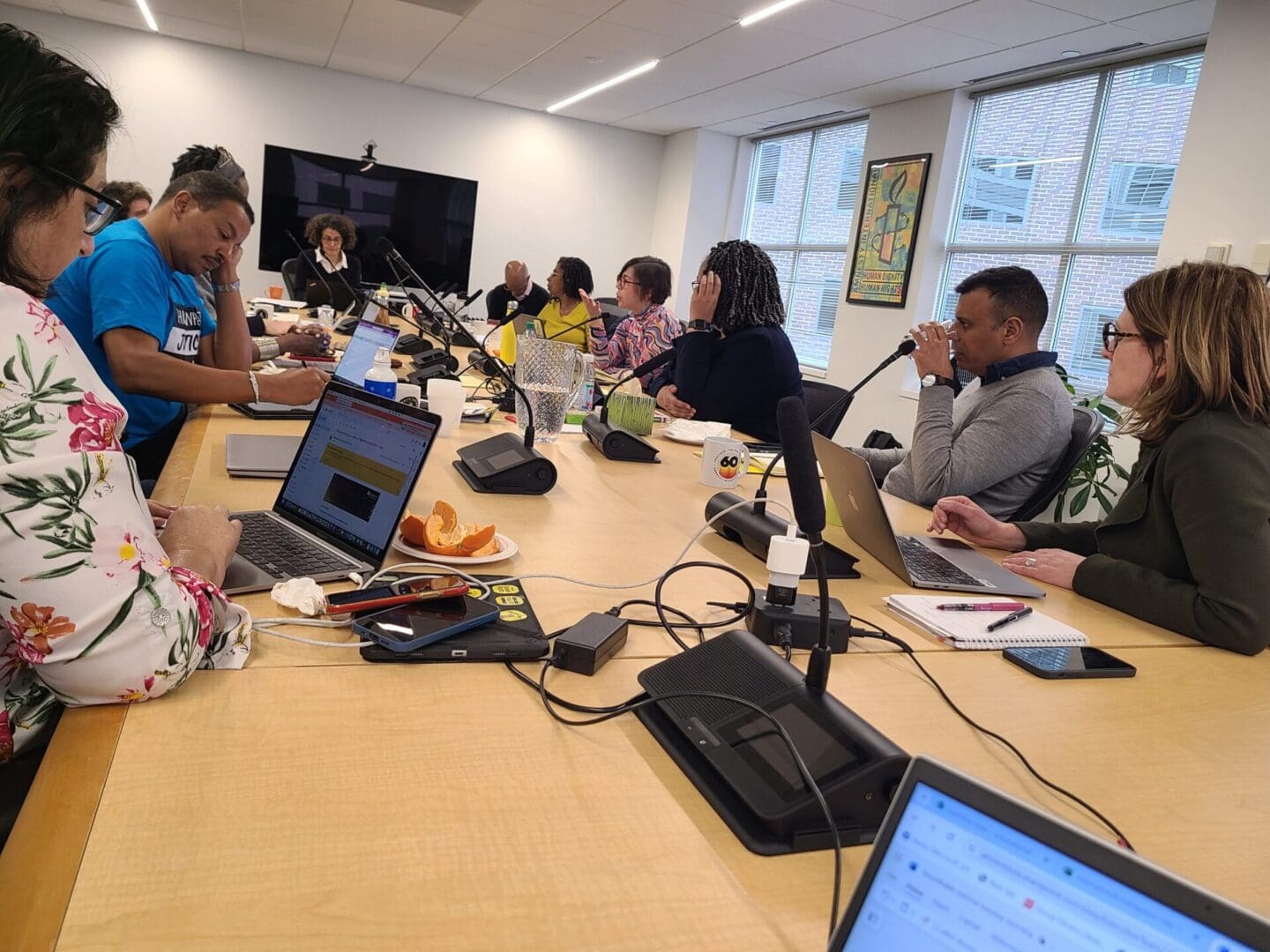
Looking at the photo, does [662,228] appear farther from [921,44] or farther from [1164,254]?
[1164,254]

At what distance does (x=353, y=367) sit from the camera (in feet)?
8.06

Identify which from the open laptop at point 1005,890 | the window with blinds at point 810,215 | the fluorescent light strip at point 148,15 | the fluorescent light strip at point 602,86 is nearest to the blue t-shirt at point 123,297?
the open laptop at point 1005,890

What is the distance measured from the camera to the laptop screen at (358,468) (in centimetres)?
116

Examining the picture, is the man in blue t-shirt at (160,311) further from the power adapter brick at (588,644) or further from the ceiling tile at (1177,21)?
the ceiling tile at (1177,21)

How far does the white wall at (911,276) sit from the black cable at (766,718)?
16.2ft

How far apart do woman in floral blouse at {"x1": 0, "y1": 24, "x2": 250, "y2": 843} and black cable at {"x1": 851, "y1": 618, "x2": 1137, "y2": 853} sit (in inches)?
30.4

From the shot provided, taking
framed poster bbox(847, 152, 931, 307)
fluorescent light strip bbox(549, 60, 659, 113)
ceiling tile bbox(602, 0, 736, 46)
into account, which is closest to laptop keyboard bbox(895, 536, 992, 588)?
ceiling tile bbox(602, 0, 736, 46)

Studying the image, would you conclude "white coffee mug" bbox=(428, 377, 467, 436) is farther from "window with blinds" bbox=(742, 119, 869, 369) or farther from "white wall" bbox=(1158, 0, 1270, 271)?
"window with blinds" bbox=(742, 119, 869, 369)

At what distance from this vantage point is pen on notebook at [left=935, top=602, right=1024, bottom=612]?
4.16ft

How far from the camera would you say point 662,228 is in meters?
8.25

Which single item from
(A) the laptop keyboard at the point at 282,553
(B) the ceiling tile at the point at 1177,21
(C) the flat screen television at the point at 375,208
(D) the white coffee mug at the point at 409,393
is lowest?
(A) the laptop keyboard at the point at 282,553

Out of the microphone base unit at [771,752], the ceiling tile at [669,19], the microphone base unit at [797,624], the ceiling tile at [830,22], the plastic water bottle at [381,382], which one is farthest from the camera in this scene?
the ceiling tile at [669,19]

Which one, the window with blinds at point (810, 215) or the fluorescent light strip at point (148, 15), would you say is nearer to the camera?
the fluorescent light strip at point (148, 15)

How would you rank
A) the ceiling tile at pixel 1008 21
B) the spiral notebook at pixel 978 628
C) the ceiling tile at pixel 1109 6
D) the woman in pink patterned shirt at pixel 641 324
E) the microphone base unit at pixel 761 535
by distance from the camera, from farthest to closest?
1. the woman in pink patterned shirt at pixel 641 324
2. the ceiling tile at pixel 1008 21
3. the ceiling tile at pixel 1109 6
4. the microphone base unit at pixel 761 535
5. the spiral notebook at pixel 978 628
